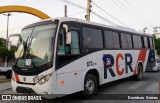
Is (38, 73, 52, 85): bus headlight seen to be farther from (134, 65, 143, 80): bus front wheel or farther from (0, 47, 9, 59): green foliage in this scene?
(0, 47, 9, 59): green foliage

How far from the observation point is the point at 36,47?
26.1 feet

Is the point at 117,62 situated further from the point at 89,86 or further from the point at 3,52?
the point at 3,52

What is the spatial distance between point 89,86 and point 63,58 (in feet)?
6.56

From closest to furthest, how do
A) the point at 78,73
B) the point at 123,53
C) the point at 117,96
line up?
the point at 78,73 → the point at 117,96 → the point at 123,53

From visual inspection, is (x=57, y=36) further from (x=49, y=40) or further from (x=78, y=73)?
(x=78, y=73)

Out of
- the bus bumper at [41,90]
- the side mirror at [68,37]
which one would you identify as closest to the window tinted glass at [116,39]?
the side mirror at [68,37]

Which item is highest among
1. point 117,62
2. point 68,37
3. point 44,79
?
point 68,37

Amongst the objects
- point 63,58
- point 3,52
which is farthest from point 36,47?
point 3,52

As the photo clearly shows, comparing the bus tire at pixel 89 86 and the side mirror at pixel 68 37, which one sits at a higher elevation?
the side mirror at pixel 68 37

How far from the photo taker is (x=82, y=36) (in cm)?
920

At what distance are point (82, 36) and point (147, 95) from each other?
11.6 feet

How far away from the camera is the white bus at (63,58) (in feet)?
24.9

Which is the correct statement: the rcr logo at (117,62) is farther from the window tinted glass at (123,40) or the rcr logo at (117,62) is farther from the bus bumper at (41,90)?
the bus bumper at (41,90)

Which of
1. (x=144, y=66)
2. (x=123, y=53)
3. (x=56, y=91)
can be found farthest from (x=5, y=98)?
(x=144, y=66)
